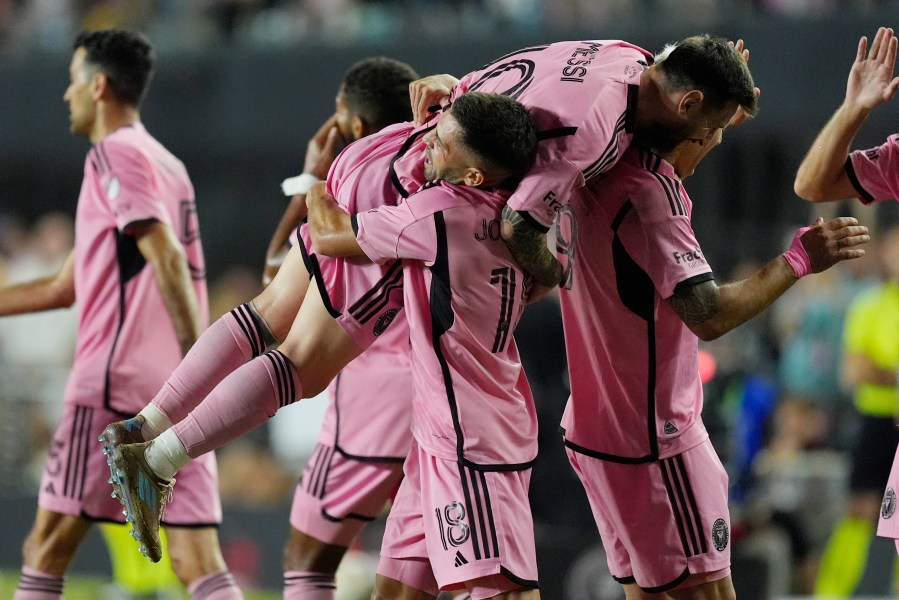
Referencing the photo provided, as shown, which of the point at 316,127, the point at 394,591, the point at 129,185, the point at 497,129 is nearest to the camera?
the point at 497,129

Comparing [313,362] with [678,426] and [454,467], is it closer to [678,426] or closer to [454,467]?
[454,467]

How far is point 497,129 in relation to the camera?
4.02m

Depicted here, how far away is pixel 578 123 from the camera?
410 cm

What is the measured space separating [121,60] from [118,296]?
98 cm

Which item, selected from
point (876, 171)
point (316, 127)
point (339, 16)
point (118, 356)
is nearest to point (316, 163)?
point (118, 356)

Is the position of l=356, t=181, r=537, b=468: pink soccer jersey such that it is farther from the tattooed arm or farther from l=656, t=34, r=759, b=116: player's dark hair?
l=656, t=34, r=759, b=116: player's dark hair

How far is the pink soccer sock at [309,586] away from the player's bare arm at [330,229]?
1.47 metres

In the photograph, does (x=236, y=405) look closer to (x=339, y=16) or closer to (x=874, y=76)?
(x=874, y=76)

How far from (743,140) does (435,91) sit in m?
7.75

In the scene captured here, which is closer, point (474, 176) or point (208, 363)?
point (474, 176)

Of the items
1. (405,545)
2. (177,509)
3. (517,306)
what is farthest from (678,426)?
(177,509)

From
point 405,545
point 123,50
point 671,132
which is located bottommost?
point 405,545

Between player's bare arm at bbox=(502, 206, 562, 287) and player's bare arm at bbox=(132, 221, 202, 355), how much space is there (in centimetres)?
162

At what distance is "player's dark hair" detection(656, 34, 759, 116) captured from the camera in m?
4.15
